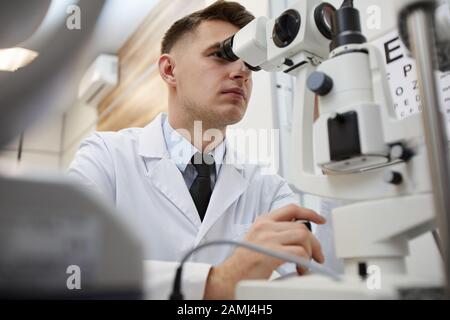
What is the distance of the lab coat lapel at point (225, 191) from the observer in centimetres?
99

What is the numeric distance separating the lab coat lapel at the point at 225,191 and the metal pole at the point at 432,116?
0.66 m

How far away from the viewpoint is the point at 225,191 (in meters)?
1.11

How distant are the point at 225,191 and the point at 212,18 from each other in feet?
2.01

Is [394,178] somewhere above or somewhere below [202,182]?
below

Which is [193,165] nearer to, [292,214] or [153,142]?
[153,142]

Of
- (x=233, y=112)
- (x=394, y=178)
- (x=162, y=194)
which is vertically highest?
(x=233, y=112)

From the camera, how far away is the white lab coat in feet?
3.11

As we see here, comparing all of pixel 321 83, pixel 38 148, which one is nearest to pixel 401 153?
pixel 321 83

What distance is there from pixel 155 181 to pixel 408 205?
0.71 m

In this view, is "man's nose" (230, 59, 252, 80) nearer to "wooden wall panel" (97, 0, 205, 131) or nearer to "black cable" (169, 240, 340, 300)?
"wooden wall panel" (97, 0, 205, 131)

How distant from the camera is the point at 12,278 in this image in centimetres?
39

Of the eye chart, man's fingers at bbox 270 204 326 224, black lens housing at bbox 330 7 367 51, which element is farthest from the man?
the eye chart
